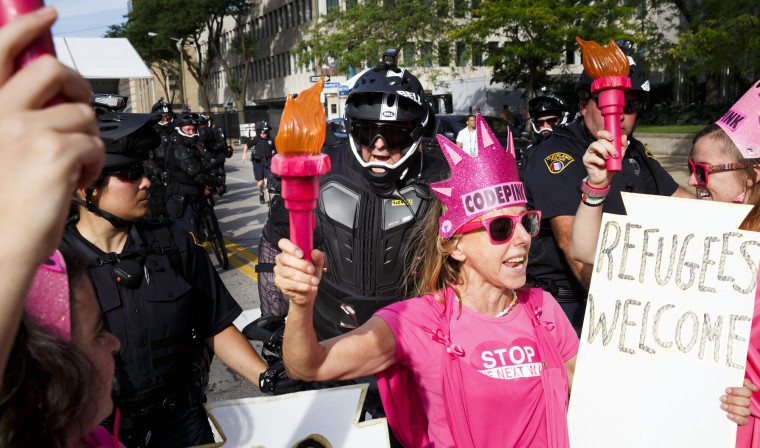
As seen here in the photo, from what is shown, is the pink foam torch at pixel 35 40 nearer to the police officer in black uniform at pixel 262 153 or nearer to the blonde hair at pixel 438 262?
the blonde hair at pixel 438 262

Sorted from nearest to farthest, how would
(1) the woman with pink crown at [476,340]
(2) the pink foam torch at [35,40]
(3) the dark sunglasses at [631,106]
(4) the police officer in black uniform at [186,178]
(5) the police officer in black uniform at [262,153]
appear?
(2) the pink foam torch at [35,40] → (1) the woman with pink crown at [476,340] → (3) the dark sunglasses at [631,106] → (4) the police officer in black uniform at [186,178] → (5) the police officer in black uniform at [262,153]

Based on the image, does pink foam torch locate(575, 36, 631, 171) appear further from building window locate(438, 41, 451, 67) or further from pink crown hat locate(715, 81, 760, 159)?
building window locate(438, 41, 451, 67)

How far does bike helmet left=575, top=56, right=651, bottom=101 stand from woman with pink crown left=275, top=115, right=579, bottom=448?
57.9 inches

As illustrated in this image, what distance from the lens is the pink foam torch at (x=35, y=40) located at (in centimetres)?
75

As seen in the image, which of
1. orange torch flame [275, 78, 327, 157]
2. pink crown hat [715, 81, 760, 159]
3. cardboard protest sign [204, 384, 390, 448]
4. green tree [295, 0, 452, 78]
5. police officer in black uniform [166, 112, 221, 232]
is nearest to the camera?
orange torch flame [275, 78, 327, 157]

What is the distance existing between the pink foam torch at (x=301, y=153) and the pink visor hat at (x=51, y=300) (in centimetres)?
47

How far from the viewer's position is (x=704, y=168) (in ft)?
8.84

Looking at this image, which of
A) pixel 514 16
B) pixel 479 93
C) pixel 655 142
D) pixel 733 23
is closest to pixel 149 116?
pixel 733 23

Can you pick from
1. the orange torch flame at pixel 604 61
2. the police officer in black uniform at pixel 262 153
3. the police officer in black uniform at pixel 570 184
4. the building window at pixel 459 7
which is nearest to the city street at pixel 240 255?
the police officer in black uniform at pixel 262 153

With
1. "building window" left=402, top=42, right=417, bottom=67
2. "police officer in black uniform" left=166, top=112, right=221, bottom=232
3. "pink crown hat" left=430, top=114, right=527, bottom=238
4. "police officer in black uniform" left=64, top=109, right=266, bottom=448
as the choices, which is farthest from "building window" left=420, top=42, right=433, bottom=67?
"pink crown hat" left=430, top=114, right=527, bottom=238

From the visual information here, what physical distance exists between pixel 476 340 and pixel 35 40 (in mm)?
1830

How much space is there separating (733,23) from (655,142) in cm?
834

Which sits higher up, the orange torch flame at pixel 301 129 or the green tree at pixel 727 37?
the green tree at pixel 727 37

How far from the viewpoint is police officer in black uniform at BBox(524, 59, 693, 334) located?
3305mm
